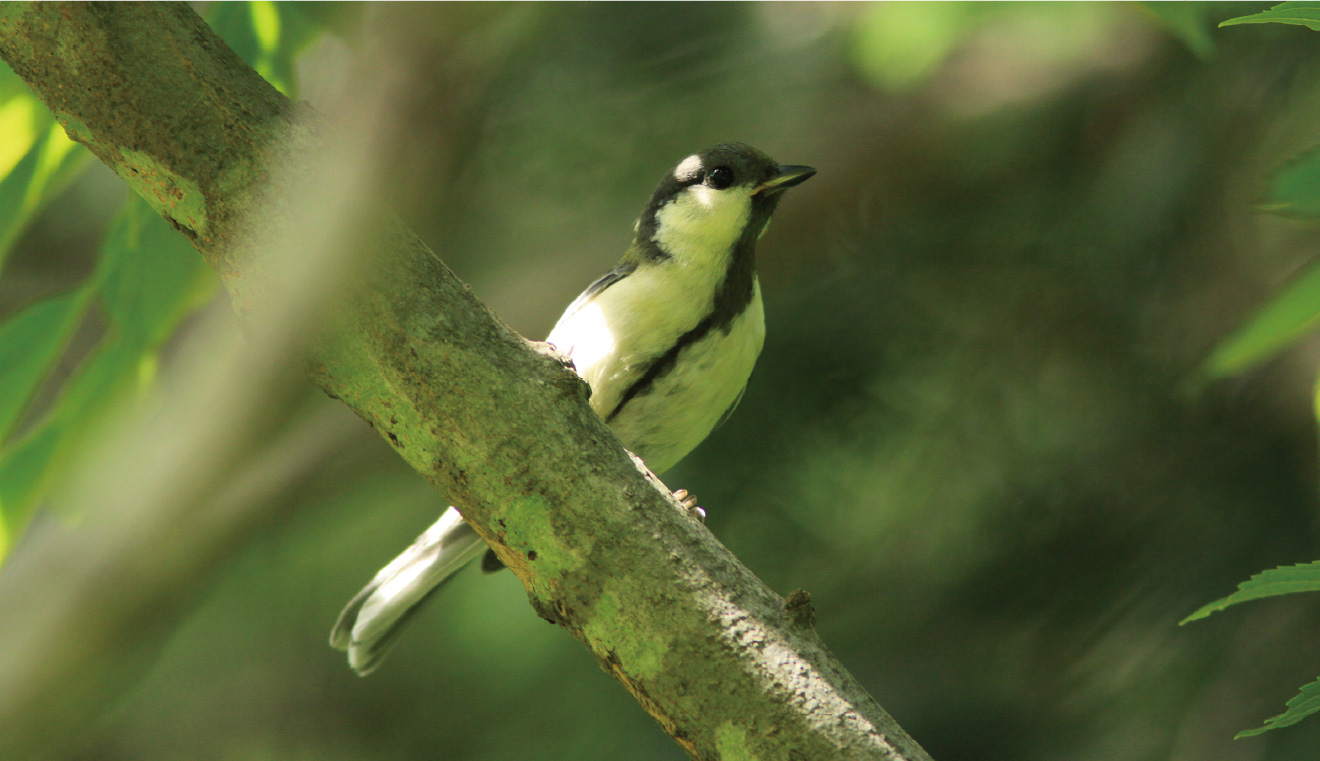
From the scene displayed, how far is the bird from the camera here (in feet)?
7.82

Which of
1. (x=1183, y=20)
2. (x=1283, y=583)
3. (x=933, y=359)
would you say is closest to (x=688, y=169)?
(x=933, y=359)

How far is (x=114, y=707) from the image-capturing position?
3189 millimetres

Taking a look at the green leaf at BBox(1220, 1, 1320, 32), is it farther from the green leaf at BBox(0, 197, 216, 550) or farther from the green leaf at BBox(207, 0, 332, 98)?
the green leaf at BBox(0, 197, 216, 550)

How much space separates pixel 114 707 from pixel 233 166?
249cm

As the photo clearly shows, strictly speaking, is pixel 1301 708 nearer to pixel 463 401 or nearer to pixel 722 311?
pixel 463 401

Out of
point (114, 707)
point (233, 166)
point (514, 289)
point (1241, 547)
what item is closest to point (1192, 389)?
point (1241, 547)

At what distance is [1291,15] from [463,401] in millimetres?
1043

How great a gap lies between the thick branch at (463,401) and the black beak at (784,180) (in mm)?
1366

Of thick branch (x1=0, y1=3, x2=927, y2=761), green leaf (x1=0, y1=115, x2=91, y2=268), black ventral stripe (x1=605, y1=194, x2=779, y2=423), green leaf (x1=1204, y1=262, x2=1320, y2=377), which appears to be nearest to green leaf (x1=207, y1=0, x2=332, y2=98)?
green leaf (x1=0, y1=115, x2=91, y2=268)

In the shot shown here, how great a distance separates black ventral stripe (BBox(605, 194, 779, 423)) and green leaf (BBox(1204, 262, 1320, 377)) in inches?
46.8

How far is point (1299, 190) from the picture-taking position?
122cm

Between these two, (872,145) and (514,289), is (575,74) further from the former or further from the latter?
(872,145)

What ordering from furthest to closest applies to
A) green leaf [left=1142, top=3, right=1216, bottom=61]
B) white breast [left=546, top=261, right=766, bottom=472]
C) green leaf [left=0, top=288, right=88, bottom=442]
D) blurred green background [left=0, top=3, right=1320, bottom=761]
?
blurred green background [left=0, top=3, right=1320, bottom=761]
white breast [left=546, top=261, right=766, bottom=472]
green leaf [left=0, top=288, right=88, bottom=442]
green leaf [left=1142, top=3, right=1216, bottom=61]

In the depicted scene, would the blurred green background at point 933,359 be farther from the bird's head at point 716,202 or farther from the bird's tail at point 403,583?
the bird's tail at point 403,583
